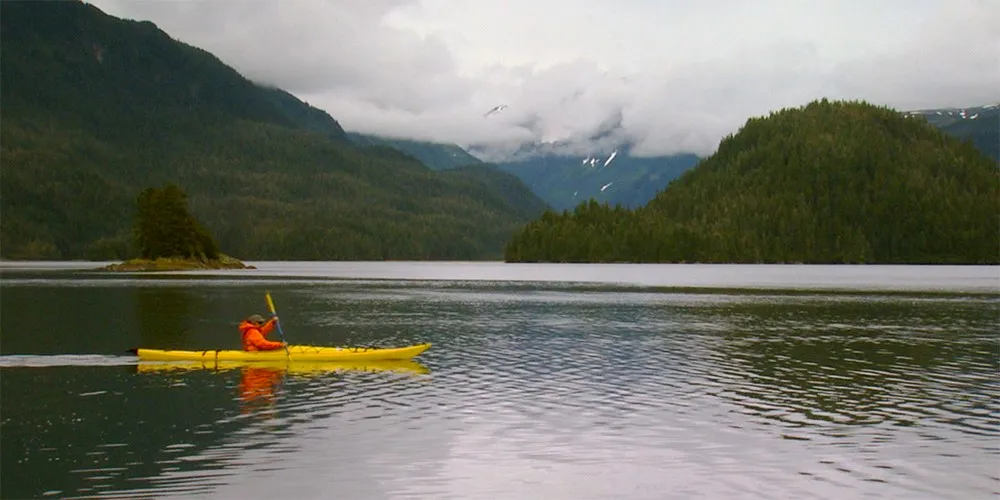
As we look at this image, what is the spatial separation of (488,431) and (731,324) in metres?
53.3

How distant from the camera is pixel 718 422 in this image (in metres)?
34.6

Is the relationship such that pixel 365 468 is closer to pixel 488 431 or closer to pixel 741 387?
pixel 488 431

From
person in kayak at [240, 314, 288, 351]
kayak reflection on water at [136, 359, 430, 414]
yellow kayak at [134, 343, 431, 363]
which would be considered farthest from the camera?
person in kayak at [240, 314, 288, 351]

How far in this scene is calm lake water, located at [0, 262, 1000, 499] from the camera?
84.6ft

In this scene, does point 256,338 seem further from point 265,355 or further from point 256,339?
point 265,355

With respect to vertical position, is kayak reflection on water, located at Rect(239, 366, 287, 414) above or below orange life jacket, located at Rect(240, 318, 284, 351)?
below

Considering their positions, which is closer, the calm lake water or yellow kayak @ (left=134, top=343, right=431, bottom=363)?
the calm lake water

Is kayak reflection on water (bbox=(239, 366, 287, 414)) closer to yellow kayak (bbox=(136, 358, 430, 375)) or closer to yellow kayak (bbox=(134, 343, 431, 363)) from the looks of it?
yellow kayak (bbox=(136, 358, 430, 375))

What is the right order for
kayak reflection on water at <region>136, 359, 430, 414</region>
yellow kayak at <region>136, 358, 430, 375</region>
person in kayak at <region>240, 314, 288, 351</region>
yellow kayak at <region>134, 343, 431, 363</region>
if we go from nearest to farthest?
kayak reflection on water at <region>136, 359, 430, 414</region>
yellow kayak at <region>136, 358, 430, 375</region>
yellow kayak at <region>134, 343, 431, 363</region>
person in kayak at <region>240, 314, 288, 351</region>

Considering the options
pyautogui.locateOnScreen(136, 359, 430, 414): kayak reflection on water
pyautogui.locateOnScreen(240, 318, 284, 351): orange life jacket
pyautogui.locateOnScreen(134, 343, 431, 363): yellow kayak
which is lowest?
pyautogui.locateOnScreen(136, 359, 430, 414): kayak reflection on water

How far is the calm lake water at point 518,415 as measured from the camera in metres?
25.8

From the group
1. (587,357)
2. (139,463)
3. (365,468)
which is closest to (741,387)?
(587,357)

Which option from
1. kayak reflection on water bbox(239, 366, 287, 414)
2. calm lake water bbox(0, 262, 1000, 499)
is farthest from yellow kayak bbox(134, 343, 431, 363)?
calm lake water bbox(0, 262, 1000, 499)

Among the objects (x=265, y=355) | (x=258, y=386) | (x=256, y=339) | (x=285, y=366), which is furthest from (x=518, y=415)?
(x=256, y=339)
